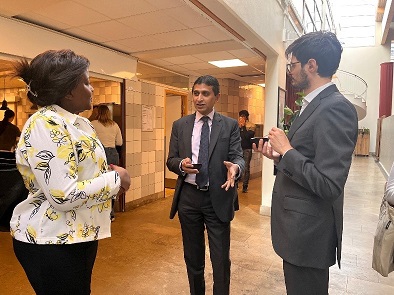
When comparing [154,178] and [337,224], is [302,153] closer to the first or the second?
[337,224]

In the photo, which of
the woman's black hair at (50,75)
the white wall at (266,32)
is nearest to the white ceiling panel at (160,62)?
the white wall at (266,32)

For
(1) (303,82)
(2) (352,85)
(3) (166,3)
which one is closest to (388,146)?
(2) (352,85)

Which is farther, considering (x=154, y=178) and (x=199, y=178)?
(x=154, y=178)

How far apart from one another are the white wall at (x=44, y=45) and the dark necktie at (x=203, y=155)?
2259mm

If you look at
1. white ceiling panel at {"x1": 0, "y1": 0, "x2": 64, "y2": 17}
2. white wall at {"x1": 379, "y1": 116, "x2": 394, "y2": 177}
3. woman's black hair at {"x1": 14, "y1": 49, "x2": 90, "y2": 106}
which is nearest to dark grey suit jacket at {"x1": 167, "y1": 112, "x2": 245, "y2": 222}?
woman's black hair at {"x1": 14, "y1": 49, "x2": 90, "y2": 106}

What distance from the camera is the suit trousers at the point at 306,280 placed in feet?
4.06

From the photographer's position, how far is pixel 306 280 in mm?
1241

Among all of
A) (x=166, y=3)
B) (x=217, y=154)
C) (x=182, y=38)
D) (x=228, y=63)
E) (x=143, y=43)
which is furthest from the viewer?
(x=228, y=63)

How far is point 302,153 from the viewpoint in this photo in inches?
49.2

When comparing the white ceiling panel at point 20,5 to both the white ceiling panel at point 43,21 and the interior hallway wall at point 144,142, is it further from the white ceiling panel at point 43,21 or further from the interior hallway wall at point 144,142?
the interior hallway wall at point 144,142

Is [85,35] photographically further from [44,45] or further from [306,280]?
[306,280]

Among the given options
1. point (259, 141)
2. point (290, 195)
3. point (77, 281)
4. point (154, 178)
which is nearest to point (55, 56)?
point (77, 281)

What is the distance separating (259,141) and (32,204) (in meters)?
A: 1.00

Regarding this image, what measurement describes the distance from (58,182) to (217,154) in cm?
118
